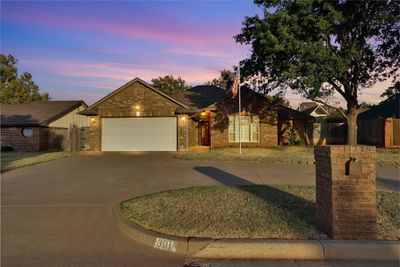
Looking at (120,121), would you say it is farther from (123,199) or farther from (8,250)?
(8,250)

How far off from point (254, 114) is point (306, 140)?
6.47 m

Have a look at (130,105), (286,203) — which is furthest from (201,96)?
(286,203)

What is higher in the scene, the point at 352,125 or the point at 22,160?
the point at 352,125

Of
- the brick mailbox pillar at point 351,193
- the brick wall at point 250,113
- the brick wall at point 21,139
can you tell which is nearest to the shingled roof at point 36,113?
the brick wall at point 21,139

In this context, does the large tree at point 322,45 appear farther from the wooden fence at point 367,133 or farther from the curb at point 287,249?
the curb at point 287,249

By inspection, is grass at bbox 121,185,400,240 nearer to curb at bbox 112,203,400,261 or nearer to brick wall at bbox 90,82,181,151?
curb at bbox 112,203,400,261

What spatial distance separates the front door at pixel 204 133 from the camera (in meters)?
30.1

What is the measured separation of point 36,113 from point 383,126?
26.8 m

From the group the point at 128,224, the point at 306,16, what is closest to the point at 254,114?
the point at 306,16

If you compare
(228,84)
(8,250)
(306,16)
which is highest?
(306,16)

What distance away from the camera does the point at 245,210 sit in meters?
6.71

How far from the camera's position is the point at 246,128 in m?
26.0

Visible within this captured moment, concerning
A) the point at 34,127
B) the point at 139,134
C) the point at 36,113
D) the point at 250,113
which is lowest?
the point at 139,134

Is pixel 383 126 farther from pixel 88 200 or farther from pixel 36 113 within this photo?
pixel 36 113
